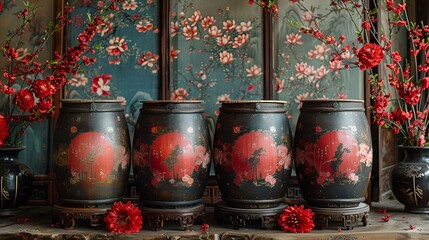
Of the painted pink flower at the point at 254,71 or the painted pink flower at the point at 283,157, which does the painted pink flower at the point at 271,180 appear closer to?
the painted pink flower at the point at 283,157

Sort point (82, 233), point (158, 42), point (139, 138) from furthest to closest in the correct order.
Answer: point (158, 42) < point (139, 138) < point (82, 233)

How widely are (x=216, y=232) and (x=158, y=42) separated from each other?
1036 mm

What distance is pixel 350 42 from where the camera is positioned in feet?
8.17

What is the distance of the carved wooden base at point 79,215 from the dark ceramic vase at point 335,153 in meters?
0.90

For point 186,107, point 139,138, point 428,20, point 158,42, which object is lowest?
point 139,138

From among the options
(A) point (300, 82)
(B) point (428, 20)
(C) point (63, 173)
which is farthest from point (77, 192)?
(B) point (428, 20)

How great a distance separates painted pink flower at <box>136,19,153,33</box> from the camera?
97.0 inches

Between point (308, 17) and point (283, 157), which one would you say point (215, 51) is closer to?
point (308, 17)

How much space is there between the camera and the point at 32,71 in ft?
7.66

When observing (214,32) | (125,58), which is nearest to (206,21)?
(214,32)

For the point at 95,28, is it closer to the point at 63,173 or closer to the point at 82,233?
the point at 63,173

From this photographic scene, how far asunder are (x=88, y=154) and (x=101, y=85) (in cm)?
56

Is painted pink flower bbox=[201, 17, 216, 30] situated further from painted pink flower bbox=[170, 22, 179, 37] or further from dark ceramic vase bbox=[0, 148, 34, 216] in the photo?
dark ceramic vase bbox=[0, 148, 34, 216]

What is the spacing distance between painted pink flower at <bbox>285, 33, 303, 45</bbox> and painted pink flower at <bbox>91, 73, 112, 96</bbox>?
940mm
